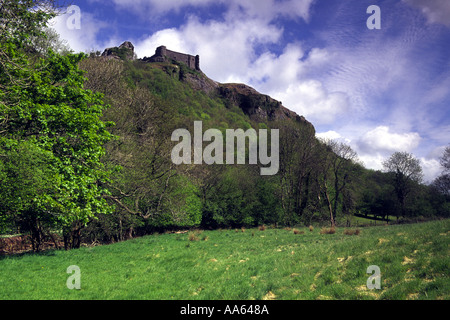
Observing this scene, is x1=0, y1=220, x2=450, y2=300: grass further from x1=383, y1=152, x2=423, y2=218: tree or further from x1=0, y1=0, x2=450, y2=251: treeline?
x1=383, y1=152, x2=423, y2=218: tree

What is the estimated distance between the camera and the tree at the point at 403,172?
53906 mm

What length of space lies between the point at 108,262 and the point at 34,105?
9.17m

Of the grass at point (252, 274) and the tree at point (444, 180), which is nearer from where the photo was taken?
the grass at point (252, 274)

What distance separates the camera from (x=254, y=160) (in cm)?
4697

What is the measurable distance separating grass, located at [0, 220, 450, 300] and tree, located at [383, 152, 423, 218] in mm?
51888

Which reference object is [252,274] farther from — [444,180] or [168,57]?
[168,57]

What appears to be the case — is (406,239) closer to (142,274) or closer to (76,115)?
(142,274)

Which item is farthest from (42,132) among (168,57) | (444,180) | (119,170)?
(168,57)

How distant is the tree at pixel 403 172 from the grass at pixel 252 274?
5189 centimetres

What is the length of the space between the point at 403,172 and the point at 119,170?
194ft

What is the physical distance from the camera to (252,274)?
11.0m

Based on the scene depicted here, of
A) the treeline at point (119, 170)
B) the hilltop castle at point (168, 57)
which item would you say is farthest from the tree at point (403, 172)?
the hilltop castle at point (168, 57)

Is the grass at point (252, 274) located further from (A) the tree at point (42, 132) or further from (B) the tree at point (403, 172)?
(B) the tree at point (403, 172)
